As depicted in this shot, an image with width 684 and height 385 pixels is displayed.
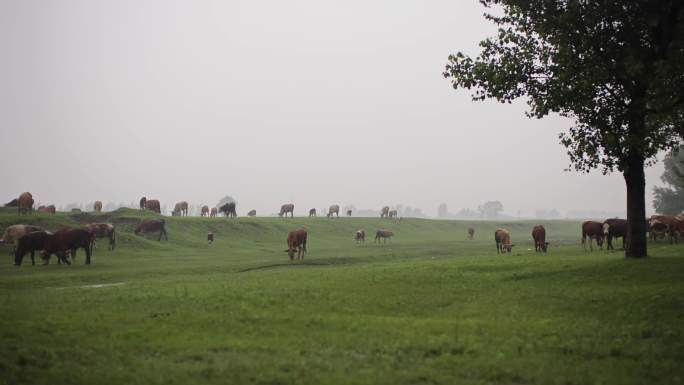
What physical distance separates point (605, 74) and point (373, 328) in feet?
52.4

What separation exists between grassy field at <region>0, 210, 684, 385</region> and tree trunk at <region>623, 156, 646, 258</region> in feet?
6.07

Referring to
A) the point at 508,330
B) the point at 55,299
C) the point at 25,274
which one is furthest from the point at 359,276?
the point at 25,274

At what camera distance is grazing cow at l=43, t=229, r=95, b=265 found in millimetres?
→ 35938

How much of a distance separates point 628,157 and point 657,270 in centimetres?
623

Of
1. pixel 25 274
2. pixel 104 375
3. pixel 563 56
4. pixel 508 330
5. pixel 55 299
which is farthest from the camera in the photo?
pixel 25 274

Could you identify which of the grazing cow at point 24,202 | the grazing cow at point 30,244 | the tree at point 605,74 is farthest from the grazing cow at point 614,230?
the grazing cow at point 24,202

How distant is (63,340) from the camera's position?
1280cm

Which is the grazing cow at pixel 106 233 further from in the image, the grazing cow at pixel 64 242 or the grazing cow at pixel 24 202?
the grazing cow at pixel 24 202

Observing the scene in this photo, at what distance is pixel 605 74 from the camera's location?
74.2 ft

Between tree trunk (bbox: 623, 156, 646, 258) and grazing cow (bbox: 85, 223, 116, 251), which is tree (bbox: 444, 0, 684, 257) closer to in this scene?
tree trunk (bbox: 623, 156, 646, 258)

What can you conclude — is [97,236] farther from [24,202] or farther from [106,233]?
[24,202]

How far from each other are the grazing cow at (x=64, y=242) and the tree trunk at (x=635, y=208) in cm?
3308

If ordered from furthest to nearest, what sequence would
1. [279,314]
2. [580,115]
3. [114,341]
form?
1. [580,115]
2. [279,314]
3. [114,341]

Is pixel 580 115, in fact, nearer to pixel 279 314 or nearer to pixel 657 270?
pixel 657 270
